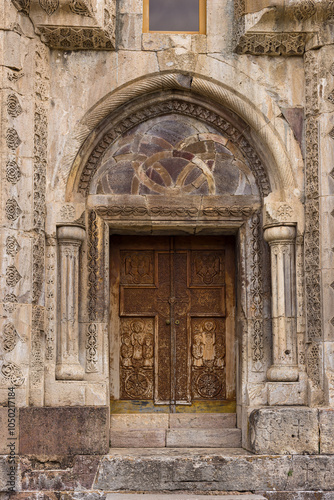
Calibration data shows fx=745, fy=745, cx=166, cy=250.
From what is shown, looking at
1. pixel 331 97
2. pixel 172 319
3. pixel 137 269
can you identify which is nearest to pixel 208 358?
pixel 172 319

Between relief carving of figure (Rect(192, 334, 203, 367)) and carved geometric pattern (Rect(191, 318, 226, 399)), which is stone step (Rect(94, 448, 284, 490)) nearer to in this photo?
carved geometric pattern (Rect(191, 318, 226, 399))

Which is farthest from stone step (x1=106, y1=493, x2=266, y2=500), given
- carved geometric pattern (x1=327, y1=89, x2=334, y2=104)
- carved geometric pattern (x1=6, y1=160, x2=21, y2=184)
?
carved geometric pattern (x1=327, y1=89, x2=334, y2=104)

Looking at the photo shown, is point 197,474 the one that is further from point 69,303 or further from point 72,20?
point 72,20

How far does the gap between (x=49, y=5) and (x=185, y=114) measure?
1.89 meters

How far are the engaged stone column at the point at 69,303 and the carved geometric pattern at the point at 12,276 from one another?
1.90ft

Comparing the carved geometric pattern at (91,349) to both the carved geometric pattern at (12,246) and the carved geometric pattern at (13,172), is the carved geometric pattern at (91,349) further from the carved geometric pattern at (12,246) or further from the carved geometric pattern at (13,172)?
the carved geometric pattern at (13,172)

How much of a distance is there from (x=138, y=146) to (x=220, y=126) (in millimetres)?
953

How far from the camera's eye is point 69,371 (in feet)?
25.5

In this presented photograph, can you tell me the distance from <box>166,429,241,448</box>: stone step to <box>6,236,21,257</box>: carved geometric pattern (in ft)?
8.52

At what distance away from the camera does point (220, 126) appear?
841 cm

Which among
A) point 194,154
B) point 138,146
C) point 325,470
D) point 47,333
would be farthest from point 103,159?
point 325,470

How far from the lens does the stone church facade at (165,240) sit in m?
7.36

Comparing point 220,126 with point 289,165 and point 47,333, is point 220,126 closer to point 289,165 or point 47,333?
point 289,165

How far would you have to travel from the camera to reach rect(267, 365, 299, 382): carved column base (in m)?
7.79
